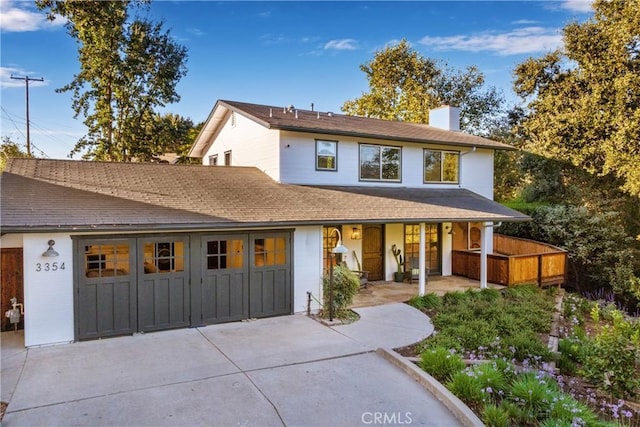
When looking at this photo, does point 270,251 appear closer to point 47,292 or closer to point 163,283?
point 163,283

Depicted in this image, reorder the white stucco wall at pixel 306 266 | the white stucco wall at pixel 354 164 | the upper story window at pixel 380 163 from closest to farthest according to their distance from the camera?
the white stucco wall at pixel 306 266 < the white stucco wall at pixel 354 164 < the upper story window at pixel 380 163

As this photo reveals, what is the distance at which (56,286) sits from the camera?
7.37 metres

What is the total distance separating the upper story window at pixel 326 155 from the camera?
12609 mm

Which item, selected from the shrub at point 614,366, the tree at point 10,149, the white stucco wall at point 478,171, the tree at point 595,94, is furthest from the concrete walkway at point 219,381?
the tree at point 10,149

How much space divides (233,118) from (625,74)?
15.0 meters

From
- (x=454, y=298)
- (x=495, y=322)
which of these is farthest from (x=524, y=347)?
(x=454, y=298)

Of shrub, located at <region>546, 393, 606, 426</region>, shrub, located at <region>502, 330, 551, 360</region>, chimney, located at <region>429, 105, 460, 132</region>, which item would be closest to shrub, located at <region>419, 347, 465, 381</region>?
shrub, located at <region>546, 393, 606, 426</region>

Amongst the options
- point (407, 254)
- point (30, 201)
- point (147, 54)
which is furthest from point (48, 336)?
point (147, 54)

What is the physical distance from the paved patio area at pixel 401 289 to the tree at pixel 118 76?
16684mm

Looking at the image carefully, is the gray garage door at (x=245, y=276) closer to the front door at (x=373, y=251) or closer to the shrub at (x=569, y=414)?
the front door at (x=373, y=251)

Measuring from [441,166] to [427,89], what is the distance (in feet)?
53.6

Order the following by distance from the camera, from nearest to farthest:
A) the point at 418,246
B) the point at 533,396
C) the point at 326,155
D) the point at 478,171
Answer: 1. the point at 533,396
2. the point at 326,155
3. the point at 418,246
4. the point at 478,171

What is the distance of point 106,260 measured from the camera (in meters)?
7.82

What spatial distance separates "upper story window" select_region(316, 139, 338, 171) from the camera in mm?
12609
